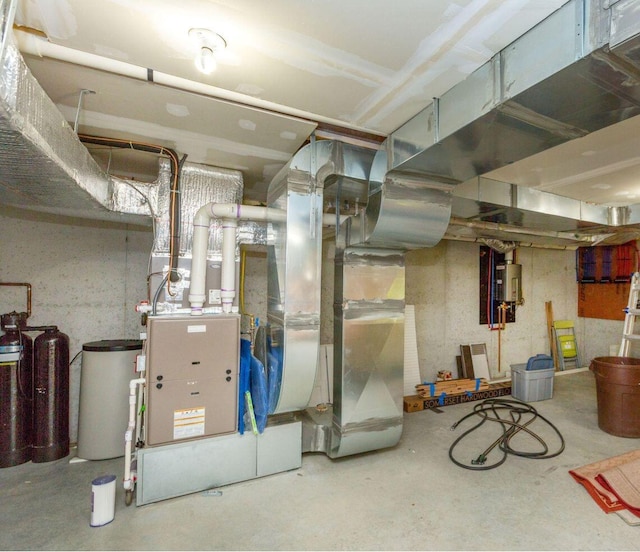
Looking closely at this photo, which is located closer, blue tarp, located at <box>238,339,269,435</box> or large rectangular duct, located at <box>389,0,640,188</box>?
large rectangular duct, located at <box>389,0,640,188</box>

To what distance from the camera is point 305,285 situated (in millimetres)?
2320

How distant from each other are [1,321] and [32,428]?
88 centimetres

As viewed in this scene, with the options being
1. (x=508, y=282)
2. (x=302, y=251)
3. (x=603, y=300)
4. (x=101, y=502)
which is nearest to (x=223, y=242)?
(x=302, y=251)

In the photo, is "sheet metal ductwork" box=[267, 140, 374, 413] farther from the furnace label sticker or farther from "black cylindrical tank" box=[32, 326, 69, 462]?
"black cylindrical tank" box=[32, 326, 69, 462]

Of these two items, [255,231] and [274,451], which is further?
[255,231]

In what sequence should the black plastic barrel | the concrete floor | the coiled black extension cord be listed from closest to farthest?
the concrete floor < the coiled black extension cord < the black plastic barrel

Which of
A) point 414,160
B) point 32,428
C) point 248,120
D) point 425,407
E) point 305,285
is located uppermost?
point 248,120

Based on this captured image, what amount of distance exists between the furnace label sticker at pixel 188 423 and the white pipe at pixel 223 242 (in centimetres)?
68

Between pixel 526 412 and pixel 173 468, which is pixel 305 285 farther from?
pixel 526 412

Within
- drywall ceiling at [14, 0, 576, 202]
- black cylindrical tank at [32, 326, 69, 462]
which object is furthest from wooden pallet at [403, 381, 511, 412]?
black cylindrical tank at [32, 326, 69, 462]

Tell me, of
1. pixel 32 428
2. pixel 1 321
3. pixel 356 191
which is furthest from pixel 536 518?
pixel 1 321

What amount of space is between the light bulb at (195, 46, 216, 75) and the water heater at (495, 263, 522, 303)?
4857 millimetres

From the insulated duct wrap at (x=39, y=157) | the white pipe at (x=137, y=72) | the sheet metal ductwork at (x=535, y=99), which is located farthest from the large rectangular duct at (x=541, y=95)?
the insulated duct wrap at (x=39, y=157)

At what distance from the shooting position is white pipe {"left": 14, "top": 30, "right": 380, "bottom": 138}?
1420mm
